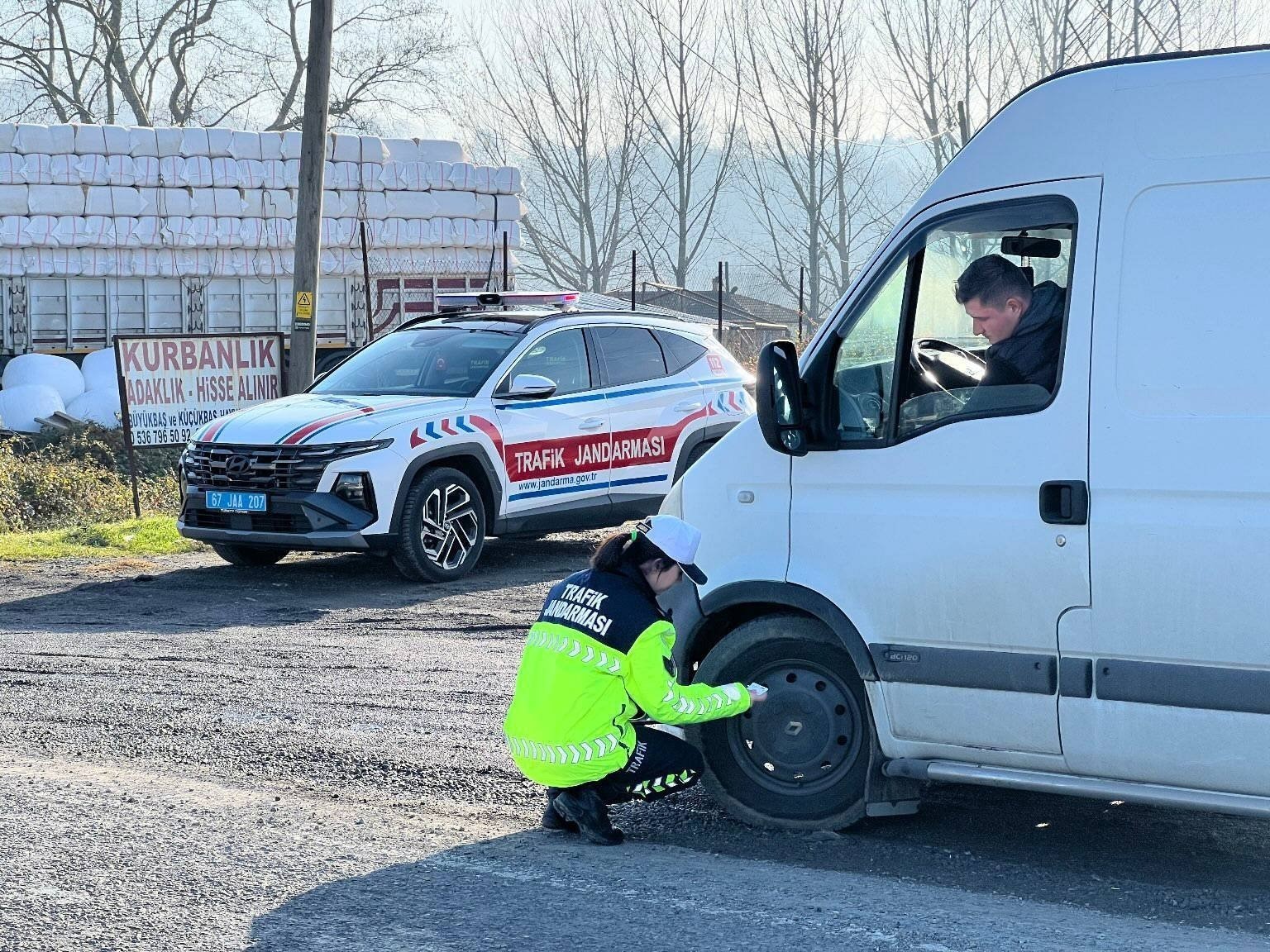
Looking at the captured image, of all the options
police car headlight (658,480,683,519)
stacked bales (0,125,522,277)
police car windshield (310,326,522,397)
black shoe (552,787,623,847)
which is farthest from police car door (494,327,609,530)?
stacked bales (0,125,522,277)

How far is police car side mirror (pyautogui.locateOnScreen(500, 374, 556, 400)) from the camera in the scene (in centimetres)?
1116

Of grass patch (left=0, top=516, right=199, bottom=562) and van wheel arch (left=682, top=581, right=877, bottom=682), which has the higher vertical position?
van wheel arch (left=682, top=581, right=877, bottom=682)

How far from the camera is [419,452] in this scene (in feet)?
35.3

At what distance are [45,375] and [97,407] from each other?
0.93m

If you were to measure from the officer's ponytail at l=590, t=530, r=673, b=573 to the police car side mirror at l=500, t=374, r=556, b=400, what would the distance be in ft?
19.3

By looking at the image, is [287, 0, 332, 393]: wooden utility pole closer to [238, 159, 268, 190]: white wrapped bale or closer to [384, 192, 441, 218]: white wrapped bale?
[238, 159, 268, 190]: white wrapped bale

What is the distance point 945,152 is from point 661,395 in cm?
3211

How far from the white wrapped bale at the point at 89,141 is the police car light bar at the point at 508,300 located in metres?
10.1

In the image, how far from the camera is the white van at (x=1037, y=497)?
445 centimetres

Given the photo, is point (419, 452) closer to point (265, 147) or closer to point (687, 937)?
point (687, 937)

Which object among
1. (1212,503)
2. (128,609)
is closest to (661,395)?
(128,609)

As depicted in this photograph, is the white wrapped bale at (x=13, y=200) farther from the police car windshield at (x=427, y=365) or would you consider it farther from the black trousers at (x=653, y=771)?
the black trousers at (x=653, y=771)

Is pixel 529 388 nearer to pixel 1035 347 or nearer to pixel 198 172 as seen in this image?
pixel 1035 347

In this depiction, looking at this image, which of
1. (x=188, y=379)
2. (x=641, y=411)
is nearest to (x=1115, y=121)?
(x=641, y=411)
